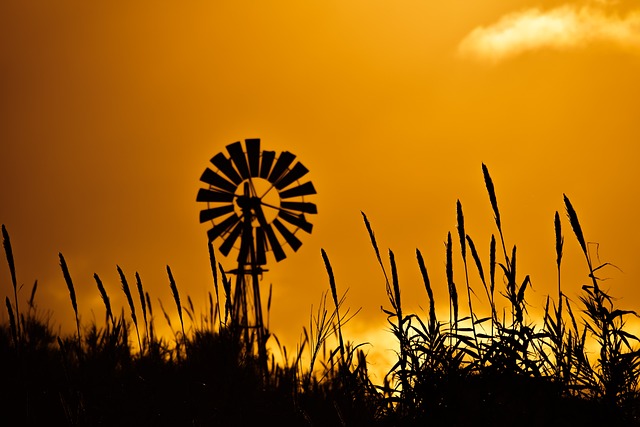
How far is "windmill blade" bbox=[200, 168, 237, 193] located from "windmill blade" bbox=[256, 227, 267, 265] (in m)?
1.04

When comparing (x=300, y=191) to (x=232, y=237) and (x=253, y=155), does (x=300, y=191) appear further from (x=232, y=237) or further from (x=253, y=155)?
(x=232, y=237)

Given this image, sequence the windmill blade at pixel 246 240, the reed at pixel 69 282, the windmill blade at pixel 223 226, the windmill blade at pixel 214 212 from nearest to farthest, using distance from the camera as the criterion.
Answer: the reed at pixel 69 282 → the windmill blade at pixel 246 240 → the windmill blade at pixel 223 226 → the windmill blade at pixel 214 212

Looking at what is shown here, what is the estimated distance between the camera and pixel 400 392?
3355 millimetres

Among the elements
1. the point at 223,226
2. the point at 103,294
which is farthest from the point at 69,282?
the point at 223,226

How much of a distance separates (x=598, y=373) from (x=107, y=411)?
2461 mm

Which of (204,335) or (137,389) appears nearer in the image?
(137,389)

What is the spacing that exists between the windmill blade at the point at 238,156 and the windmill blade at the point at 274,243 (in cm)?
136

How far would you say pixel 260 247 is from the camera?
1584cm

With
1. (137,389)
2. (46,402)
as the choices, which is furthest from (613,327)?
(46,402)

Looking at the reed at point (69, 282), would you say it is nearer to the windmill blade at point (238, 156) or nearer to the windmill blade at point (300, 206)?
the windmill blade at point (238, 156)

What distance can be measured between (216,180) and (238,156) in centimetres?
79

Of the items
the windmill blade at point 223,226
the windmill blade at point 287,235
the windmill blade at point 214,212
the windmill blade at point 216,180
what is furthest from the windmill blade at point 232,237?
the windmill blade at point 287,235

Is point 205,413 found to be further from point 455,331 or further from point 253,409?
point 455,331

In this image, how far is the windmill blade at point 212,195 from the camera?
1639 cm
